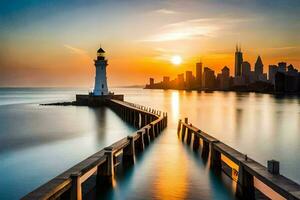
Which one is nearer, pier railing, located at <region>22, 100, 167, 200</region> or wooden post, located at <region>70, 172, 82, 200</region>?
pier railing, located at <region>22, 100, 167, 200</region>

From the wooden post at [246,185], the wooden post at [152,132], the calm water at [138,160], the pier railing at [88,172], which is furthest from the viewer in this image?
the wooden post at [152,132]

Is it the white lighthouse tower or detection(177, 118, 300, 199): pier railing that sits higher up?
the white lighthouse tower

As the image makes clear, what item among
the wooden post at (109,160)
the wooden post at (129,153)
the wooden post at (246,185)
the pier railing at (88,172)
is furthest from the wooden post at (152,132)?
the wooden post at (246,185)

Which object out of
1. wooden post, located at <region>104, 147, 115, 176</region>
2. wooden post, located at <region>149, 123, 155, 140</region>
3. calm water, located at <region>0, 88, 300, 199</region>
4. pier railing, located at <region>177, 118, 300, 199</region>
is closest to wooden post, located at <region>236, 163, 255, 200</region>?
pier railing, located at <region>177, 118, 300, 199</region>

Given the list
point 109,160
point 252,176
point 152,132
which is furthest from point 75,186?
point 152,132

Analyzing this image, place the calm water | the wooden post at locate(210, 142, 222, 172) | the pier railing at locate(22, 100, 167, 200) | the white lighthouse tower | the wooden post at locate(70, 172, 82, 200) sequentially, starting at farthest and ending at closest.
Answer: the white lighthouse tower → the wooden post at locate(210, 142, 222, 172) → the calm water → the wooden post at locate(70, 172, 82, 200) → the pier railing at locate(22, 100, 167, 200)

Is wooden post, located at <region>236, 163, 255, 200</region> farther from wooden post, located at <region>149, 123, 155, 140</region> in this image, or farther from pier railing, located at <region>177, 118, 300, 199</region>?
wooden post, located at <region>149, 123, 155, 140</region>

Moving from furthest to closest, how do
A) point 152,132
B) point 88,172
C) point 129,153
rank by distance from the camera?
point 152,132
point 129,153
point 88,172

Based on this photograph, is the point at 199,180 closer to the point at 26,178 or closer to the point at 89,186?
the point at 89,186

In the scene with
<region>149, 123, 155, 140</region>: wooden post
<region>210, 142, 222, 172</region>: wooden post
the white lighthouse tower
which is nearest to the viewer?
<region>210, 142, 222, 172</region>: wooden post

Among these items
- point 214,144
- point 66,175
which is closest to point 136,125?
point 214,144

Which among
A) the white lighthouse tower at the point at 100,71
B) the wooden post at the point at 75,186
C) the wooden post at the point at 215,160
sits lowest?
the wooden post at the point at 215,160

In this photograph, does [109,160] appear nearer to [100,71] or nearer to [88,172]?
[88,172]

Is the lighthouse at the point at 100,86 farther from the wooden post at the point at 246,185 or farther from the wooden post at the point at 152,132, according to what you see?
the wooden post at the point at 246,185
